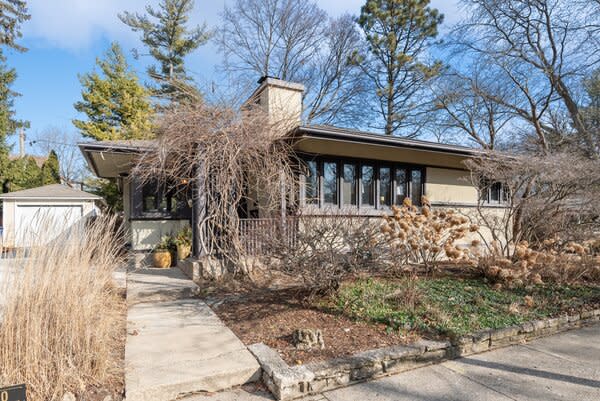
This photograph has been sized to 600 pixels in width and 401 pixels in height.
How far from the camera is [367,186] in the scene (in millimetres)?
8461

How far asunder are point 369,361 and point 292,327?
1167mm

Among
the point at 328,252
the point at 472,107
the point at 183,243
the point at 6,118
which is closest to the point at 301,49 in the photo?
the point at 472,107

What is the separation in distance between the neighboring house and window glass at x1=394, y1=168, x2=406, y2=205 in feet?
0.09

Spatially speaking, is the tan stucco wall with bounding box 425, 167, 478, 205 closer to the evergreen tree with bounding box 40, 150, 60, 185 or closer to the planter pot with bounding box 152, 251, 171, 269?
the planter pot with bounding box 152, 251, 171, 269

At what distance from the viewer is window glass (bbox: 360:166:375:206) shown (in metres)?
8.36

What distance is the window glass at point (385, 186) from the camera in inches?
340

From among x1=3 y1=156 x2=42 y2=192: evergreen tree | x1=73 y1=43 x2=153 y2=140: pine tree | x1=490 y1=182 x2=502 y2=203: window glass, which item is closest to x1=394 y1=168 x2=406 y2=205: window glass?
x1=490 y1=182 x2=502 y2=203: window glass

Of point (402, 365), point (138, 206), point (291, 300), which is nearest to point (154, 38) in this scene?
point (138, 206)

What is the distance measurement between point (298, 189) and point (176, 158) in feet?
8.64

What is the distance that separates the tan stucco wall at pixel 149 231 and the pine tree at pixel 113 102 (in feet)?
32.4

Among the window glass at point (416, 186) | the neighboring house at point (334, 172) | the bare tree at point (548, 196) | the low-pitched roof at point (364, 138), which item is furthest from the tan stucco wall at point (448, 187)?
the bare tree at point (548, 196)

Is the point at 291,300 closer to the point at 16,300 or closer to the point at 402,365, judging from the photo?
the point at 402,365

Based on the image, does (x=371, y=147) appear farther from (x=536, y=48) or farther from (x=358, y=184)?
(x=536, y=48)

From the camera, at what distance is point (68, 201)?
12516 mm
